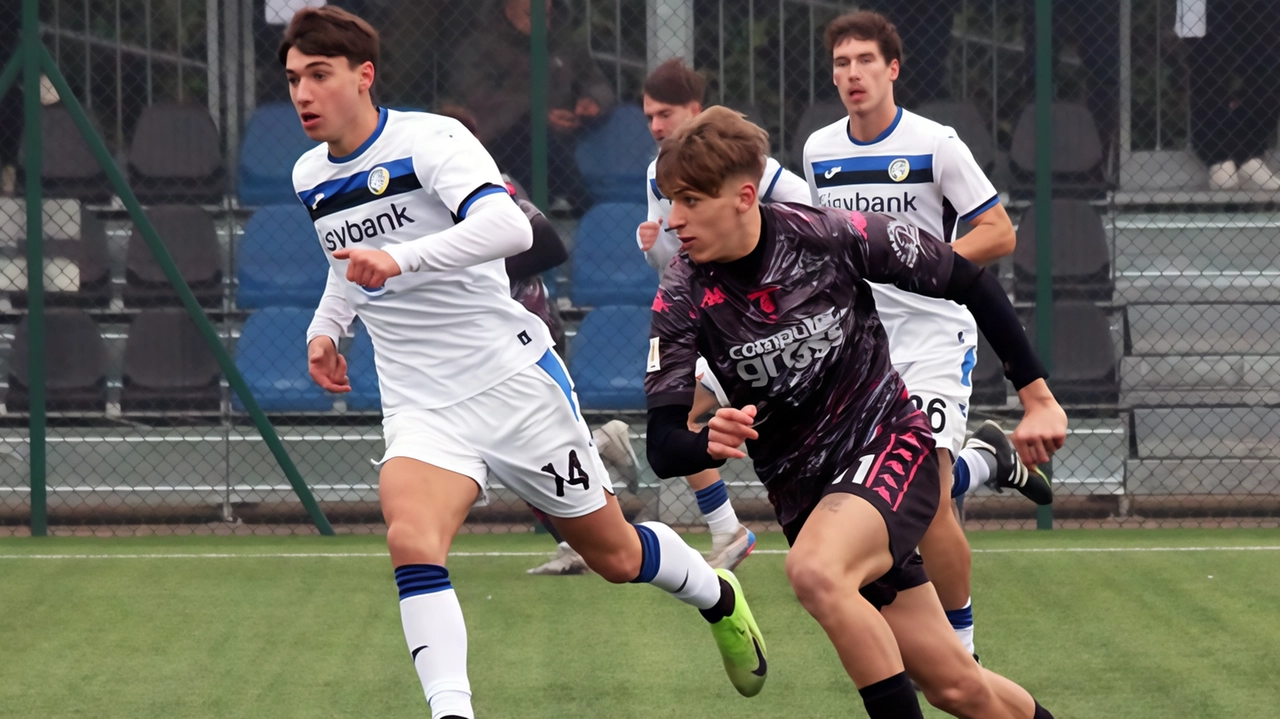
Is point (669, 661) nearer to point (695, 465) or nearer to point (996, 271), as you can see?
point (695, 465)

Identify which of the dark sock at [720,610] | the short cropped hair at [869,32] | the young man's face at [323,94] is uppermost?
the short cropped hair at [869,32]

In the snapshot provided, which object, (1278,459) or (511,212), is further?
(1278,459)

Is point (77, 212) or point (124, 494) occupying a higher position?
point (77, 212)

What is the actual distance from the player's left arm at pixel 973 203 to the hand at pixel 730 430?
2.04 m

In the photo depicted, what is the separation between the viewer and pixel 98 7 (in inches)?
336

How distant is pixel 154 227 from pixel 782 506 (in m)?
5.77

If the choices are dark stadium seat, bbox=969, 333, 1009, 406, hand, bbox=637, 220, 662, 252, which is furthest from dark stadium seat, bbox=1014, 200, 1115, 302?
hand, bbox=637, 220, 662, 252

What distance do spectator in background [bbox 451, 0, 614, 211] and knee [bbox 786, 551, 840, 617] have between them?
5609 mm

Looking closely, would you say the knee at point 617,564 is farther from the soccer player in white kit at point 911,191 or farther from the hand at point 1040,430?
the hand at point 1040,430

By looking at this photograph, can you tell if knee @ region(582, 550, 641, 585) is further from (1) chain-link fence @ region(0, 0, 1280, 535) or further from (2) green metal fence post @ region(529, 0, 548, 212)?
(2) green metal fence post @ region(529, 0, 548, 212)

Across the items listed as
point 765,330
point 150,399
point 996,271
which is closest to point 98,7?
point 150,399

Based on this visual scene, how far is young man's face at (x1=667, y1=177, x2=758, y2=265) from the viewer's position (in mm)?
3375

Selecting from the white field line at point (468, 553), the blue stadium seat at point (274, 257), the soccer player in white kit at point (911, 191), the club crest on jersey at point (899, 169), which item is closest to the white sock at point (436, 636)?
the soccer player in white kit at point (911, 191)

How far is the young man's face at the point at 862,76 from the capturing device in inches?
208
